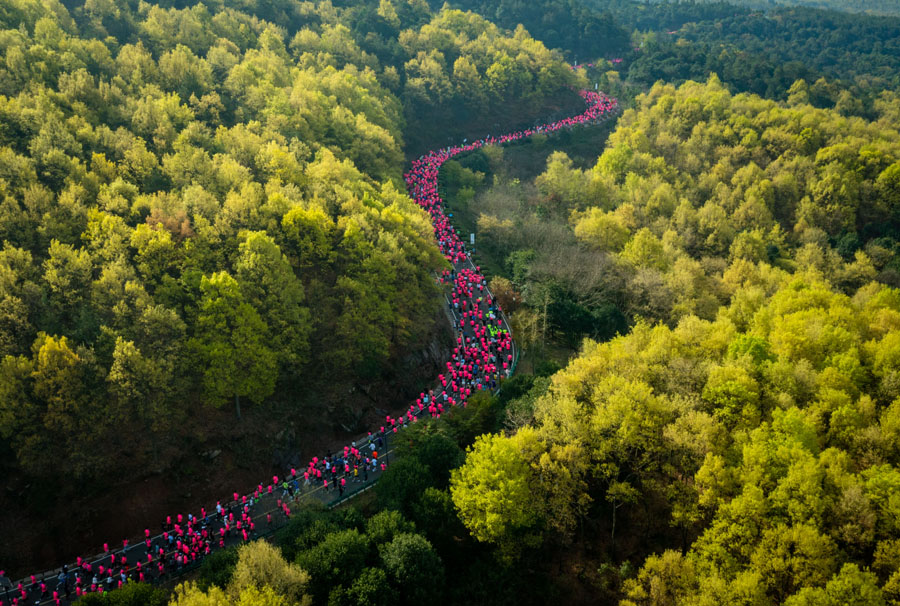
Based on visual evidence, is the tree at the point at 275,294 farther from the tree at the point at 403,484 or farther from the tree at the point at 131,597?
the tree at the point at 131,597

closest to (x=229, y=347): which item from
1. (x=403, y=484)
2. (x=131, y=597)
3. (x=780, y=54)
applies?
(x=403, y=484)

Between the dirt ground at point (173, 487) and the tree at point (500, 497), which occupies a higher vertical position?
the tree at point (500, 497)

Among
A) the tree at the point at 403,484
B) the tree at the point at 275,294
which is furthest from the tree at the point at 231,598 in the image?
the tree at the point at 275,294

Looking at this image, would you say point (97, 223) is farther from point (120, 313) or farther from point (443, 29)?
point (443, 29)

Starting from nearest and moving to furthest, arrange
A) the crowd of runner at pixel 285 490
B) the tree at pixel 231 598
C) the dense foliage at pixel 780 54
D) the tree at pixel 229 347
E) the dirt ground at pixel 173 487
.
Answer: the tree at pixel 231 598 < the crowd of runner at pixel 285 490 < the dirt ground at pixel 173 487 < the tree at pixel 229 347 < the dense foliage at pixel 780 54

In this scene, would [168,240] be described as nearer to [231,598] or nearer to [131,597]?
[131,597]
